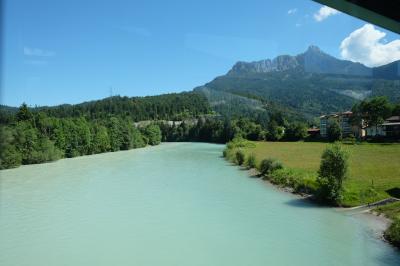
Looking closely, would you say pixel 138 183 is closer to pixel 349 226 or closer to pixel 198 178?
pixel 198 178

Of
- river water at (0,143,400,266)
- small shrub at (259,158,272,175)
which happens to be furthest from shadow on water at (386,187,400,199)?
small shrub at (259,158,272,175)

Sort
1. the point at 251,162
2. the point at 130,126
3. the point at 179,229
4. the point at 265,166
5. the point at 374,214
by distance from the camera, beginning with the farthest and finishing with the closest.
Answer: the point at 130,126, the point at 251,162, the point at 265,166, the point at 374,214, the point at 179,229

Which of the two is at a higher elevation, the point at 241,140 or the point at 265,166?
the point at 241,140

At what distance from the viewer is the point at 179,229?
404 inches

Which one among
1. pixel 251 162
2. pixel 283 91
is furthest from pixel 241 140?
pixel 283 91

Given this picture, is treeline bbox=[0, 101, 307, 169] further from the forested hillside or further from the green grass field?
the green grass field

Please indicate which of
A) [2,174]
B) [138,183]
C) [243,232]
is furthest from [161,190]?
[2,174]

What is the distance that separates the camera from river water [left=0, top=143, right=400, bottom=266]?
808cm

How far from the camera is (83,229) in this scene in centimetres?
1048

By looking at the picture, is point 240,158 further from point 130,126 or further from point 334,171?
point 130,126

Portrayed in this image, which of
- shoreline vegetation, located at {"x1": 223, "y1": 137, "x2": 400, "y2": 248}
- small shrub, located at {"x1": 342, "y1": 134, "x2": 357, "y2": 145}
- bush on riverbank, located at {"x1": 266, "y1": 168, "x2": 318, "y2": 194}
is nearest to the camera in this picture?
shoreline vegetation, located at {"x1": 223, "y1": 137, "x2": 400, "y2": 248}

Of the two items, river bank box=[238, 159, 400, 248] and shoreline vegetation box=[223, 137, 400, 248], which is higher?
shoreline vegetation box=[223, 137, 400, 248]

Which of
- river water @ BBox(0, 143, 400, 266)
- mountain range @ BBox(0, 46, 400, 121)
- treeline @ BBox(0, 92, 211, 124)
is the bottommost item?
river water @ BBox(0, 143, 400, 266)

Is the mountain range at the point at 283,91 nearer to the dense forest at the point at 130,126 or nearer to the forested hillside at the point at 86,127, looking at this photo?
the forested hillside at the point at 86,127
